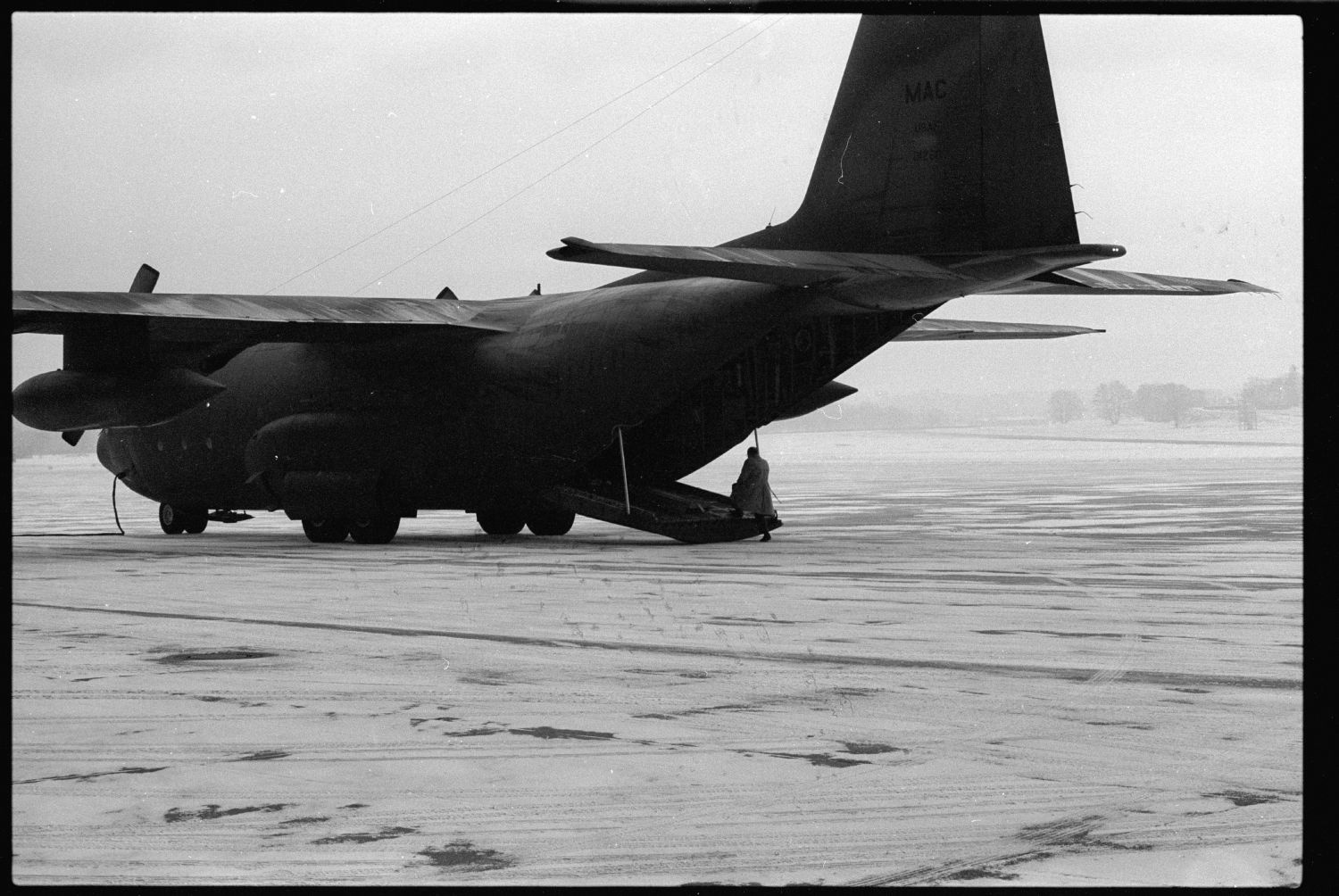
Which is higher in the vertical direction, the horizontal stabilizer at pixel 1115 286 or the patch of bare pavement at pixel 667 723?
the horizontal stabilizer at pixel 1115 286

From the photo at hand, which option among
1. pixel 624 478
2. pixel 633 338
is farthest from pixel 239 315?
pixel 624 478

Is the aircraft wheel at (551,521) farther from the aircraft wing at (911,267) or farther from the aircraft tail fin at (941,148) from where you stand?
the aircraft wing at (911,267)

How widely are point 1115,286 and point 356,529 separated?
11.6 m

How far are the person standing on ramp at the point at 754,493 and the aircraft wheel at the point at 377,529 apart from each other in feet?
16.8

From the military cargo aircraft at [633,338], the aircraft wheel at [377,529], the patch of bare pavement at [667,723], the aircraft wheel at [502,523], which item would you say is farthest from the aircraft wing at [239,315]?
the aircraft wheel at [502,523]

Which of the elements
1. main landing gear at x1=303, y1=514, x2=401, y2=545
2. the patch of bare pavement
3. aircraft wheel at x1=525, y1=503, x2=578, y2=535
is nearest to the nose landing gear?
main landing gear at x1=303, y1=514, x2=401, y2=545

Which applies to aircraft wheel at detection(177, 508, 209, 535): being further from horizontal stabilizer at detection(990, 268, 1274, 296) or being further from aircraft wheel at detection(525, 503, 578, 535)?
horizontal stabilizer at detection(990, 268, 1274, 296)

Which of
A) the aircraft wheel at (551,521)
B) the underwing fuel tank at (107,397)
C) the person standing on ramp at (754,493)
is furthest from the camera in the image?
the aircraft wheel at (551,521)

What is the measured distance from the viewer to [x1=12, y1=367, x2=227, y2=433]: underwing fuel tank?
63.5 feet

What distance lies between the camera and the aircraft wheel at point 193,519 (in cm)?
2634

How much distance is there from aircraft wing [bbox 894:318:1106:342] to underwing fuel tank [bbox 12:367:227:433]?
37.2 feet
